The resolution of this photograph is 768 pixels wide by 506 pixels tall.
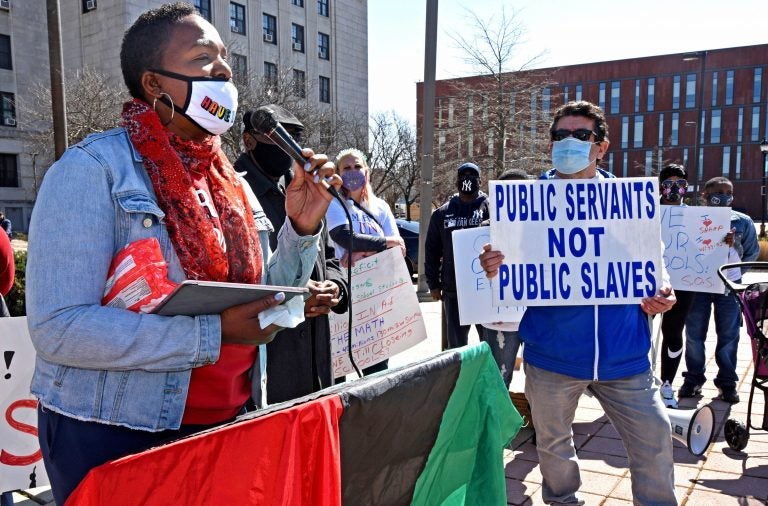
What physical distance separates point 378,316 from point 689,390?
10.4 ft

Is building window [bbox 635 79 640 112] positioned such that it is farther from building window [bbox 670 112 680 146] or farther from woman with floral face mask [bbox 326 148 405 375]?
woman with floral face mask [bbox 326 148 405 375]

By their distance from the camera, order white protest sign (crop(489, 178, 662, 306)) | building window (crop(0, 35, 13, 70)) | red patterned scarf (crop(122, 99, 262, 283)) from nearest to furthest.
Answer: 1. red patterned scarf (crop(122, 99, 262, 283))
2. white protest sign (crop(489, 178, 662, 306))
3. building window (crop(0, 35, 13, 70))

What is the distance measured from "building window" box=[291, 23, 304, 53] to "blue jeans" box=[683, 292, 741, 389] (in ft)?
148

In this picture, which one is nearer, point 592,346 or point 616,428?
point 592,346

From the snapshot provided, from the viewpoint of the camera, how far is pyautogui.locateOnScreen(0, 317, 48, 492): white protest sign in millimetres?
3227

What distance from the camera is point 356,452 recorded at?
5.61ft

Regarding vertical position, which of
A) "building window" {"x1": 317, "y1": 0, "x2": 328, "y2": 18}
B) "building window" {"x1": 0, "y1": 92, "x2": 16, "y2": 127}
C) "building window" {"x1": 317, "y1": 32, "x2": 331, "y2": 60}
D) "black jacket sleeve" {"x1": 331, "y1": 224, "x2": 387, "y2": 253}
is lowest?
"black jacket sleeve" {"x1": 331, "y1": 224, "x2": 387, "y2": 253}

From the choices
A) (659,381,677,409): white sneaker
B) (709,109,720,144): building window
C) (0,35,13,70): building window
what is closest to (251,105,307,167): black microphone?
(659,381,677,409): white sneaker

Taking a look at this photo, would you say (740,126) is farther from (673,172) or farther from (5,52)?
(673,172)

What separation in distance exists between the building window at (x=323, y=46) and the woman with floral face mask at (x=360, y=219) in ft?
152

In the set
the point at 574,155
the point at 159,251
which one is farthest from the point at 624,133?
the point at 159,251

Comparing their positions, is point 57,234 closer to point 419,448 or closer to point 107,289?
point 107,289

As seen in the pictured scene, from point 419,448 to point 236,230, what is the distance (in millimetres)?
881

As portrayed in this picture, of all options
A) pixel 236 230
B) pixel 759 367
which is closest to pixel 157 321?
pixel 236 230
